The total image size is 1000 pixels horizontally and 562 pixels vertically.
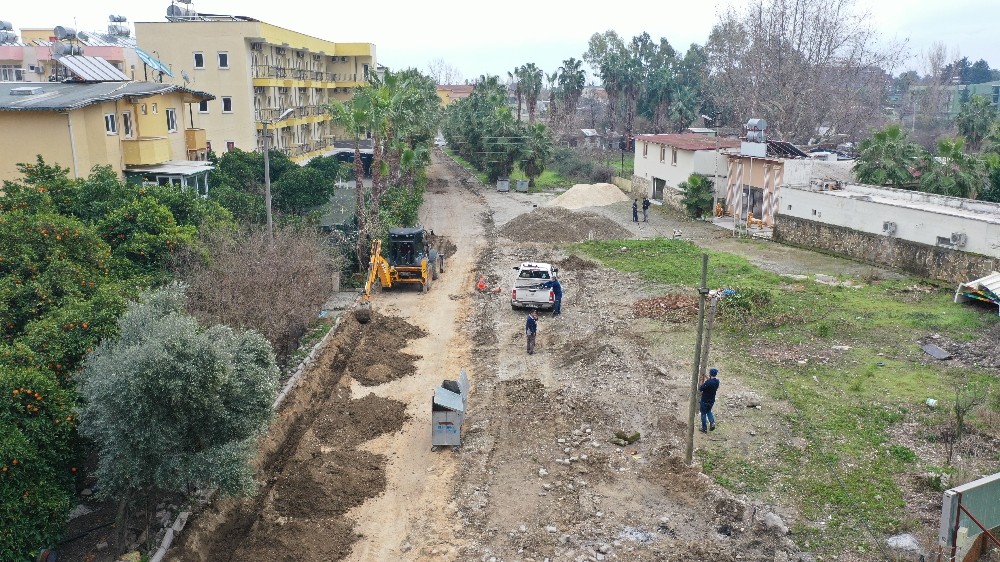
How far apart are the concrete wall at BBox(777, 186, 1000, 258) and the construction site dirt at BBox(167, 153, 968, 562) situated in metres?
12.0

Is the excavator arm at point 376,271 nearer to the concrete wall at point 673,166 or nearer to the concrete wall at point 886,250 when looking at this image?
the concrete wall at point 886,250

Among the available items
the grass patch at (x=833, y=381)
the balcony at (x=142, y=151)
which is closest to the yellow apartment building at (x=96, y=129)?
the balcony at (x=142, y=151)

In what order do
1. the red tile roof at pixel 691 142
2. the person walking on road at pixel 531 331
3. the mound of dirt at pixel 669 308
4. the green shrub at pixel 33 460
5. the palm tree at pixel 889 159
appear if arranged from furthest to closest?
the red tile roof at pixel 691 142 → the palm tree at pixel 889 159 → the mound of dirt at pixel 669 308 → the person walking on road at pixel 531 331 → the green shrub at pixel 33 460

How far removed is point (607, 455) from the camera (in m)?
15.8

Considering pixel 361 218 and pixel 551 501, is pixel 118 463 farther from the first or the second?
pixel 361 218

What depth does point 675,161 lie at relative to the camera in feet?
165

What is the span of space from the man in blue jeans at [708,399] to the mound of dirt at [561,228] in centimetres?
2456

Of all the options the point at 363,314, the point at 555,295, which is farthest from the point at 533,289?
the point at 363,314

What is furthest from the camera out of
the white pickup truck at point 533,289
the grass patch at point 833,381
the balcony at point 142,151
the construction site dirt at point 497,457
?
the balcony at point 142,151

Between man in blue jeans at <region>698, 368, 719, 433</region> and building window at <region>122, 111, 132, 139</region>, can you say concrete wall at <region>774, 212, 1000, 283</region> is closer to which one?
man in blue jeans at <region>698, 368, 719, 433</region>

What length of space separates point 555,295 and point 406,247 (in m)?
7.23

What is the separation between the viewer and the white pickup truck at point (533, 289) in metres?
26.8

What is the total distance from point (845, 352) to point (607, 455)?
9.58 m

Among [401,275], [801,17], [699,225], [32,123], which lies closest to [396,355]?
[401,275]
